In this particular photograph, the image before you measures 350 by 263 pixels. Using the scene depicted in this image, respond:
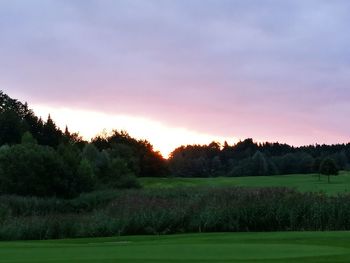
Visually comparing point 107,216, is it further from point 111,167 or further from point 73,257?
point 111,167

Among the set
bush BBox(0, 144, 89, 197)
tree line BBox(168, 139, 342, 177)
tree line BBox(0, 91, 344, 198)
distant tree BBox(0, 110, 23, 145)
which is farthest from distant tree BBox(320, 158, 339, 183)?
distant tree BBox(0, 110, 23, 145)

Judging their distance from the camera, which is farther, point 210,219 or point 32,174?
point 32,174

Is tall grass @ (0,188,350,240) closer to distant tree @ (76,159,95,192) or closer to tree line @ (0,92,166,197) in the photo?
tree line @ (0,92,166,197)

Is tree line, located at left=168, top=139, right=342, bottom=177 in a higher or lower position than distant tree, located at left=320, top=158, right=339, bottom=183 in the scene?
higher

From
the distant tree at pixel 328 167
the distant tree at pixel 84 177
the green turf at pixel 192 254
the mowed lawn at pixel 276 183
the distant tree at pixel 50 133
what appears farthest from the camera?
A: the distant tree at pixel 50 133

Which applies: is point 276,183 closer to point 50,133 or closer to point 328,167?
point 328,167

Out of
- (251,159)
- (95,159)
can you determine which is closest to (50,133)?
(95,159)

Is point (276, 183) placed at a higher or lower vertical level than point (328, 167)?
lower

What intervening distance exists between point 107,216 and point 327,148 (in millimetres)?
138628

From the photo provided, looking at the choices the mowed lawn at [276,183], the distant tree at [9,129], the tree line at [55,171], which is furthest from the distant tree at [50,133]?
the tree line at [55,171]

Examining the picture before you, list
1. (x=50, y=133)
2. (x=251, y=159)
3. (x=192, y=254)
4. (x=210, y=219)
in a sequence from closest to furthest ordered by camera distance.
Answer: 1. (x=192, y=254)
2. (x=210, y=219)
3. (x=50, y=133)
4. (x=251, y=159)

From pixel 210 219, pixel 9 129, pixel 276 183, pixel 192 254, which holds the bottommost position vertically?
pixel 192 254

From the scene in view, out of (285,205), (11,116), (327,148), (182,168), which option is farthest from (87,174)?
(327,148)

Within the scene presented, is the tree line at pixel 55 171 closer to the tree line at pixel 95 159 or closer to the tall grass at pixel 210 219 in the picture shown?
the tree line at pixel 95 159
